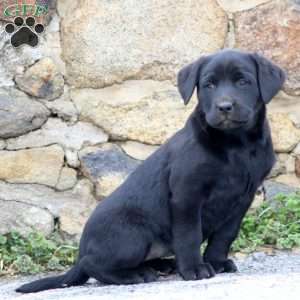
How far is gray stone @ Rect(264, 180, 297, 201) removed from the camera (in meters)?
5.12

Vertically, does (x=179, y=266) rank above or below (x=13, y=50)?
below

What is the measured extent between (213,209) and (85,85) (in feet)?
5.13

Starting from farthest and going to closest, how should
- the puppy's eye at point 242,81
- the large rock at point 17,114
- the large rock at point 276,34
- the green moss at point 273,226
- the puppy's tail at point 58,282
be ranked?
1. the large rock at point 276,34
2. the large rock at point 17,114
3. the green moss at point 273,226
4. the puppy's tail at point 58,282
5. the puppy's eye at point 242,81

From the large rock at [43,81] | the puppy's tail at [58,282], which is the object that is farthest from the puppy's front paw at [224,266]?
the large rock at [43,81]

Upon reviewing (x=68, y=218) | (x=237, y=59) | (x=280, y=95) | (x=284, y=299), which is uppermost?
→ (x=237, y=59)

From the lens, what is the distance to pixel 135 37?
Result: 504 centimetres

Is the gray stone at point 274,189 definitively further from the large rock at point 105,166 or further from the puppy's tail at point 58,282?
the puppy's tail at point 58,282

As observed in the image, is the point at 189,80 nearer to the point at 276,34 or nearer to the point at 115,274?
the point at 115,274

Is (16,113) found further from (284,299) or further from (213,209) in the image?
(284,299)

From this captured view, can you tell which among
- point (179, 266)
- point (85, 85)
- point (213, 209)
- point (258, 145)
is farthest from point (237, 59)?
point (85, 85)

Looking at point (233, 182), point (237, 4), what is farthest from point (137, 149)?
A: point (233, 182)

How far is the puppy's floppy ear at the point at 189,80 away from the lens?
3.81m

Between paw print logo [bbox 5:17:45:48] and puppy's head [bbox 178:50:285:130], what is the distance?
1.44 m

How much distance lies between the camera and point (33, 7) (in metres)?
5.00
